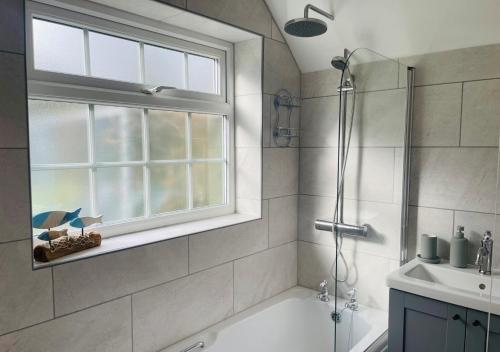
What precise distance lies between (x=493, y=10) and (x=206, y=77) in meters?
1.58

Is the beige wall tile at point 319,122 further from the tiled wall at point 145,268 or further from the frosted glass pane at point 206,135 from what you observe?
the frosted glass pane at point 206,135

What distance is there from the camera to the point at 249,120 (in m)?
2.50

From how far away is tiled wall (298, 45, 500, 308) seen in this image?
1.94 meters

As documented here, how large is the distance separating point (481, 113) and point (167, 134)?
1696mm

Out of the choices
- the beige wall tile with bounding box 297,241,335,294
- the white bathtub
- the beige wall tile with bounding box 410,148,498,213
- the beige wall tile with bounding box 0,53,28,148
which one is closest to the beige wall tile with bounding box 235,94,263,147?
the beige wall tile with bounding box 297,241,335,294

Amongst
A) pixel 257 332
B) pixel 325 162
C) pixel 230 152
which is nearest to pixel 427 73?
pixel 325 162

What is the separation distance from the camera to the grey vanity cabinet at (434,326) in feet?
5.26

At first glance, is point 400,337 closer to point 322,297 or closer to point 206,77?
point 322,297

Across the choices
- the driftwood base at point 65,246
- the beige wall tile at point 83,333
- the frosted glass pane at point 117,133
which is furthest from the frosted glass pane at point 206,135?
the beige wall tile at point 83,333

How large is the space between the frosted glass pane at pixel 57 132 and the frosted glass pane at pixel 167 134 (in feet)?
1.26

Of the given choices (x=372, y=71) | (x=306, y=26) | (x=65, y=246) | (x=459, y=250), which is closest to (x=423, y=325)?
(x=459, y=250)

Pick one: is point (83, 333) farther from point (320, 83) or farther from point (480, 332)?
point (320, 83)

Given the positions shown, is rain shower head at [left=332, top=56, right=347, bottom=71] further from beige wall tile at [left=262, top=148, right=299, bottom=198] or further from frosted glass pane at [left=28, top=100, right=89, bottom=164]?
frosted glass pane at [left=28, top=100, right=89, bottom=164]

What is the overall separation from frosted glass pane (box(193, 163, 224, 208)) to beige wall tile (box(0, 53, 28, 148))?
1105mm
